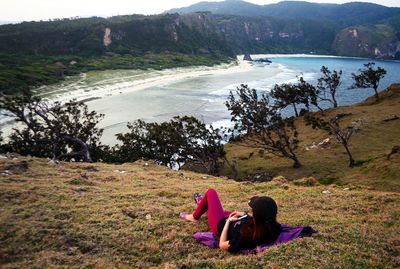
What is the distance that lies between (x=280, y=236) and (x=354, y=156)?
3183 cm

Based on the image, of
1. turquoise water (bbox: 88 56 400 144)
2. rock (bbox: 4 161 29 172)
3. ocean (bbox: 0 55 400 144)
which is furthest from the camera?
ocean (bbox: 0 55 400 144)

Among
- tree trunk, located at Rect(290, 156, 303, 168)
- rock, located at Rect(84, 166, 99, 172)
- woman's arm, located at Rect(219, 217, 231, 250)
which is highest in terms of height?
woman's arm, located at Rect(219, 217, 231, 250)

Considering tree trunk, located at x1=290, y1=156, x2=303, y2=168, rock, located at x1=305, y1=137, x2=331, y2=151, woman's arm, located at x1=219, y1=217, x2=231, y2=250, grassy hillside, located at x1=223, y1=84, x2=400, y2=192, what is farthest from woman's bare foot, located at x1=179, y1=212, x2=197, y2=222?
rock, located at x1=305, y1=137, x2=331, y2=151

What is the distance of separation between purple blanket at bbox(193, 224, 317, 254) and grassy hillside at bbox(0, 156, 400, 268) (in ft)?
0.73

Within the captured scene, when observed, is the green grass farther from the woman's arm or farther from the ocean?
the woman's arm

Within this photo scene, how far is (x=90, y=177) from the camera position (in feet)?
58.9

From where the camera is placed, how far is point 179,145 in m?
40.0

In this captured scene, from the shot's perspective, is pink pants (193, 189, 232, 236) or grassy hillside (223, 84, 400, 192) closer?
pink pants (193, 189, 232, 236)

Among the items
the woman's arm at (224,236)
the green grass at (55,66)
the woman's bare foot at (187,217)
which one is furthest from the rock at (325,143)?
the green grass at (55,66)

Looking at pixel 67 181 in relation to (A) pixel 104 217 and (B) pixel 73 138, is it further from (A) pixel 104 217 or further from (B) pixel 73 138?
(B) pixel 73 138

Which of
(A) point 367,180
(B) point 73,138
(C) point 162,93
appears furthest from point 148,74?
(A) point 367,180

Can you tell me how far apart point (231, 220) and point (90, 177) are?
10.9 meters

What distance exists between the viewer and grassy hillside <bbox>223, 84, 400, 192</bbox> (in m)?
28.9

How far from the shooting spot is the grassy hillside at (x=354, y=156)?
94.7 feet
